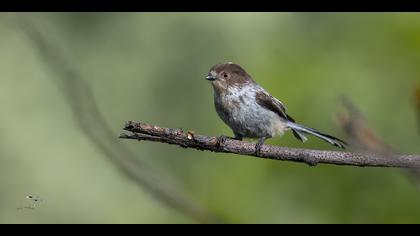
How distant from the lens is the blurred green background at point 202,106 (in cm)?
534

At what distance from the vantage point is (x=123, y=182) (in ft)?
24.9

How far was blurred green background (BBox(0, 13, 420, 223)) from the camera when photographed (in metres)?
5.34

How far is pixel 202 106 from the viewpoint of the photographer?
24.4 ft

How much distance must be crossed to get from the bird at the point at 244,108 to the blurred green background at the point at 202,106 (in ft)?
1.40

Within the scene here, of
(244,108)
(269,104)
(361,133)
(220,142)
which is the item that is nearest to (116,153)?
(220,142)

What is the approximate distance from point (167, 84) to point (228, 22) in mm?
978

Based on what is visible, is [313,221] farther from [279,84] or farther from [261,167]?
[279,84]

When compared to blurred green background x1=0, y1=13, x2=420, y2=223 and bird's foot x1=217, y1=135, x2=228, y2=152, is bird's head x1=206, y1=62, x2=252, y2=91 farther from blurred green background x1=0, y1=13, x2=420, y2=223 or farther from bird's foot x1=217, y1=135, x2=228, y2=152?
bird's foot x1=217, y1=135, x2=228, y2=152

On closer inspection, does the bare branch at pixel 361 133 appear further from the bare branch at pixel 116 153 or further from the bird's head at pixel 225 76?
the bird's head at pixel 225 76

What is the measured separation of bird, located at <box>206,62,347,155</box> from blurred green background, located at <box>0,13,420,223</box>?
43 cm

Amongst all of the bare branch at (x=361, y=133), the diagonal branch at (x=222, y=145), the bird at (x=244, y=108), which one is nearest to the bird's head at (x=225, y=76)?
→ the bird at (x=244, y=108)

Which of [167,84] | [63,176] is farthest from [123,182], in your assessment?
[167,84]

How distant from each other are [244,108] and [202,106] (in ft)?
9.32

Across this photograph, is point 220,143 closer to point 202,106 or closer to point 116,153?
point 116,153
